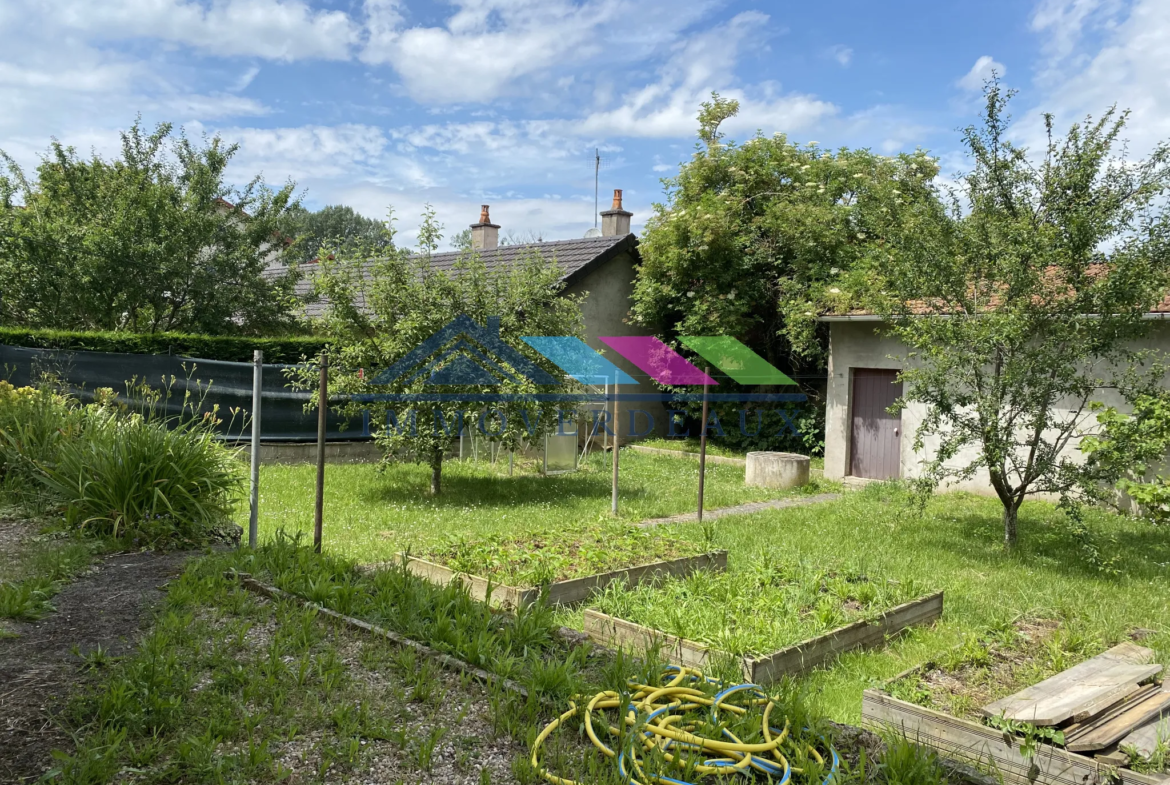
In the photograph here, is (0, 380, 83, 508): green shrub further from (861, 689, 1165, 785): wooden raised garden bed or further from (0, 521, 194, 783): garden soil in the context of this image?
(861, 689, 1165, 785): wooden raised garden bed

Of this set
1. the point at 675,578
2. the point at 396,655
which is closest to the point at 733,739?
the point at 396,655

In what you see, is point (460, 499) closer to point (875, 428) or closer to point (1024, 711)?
point (875, 428)

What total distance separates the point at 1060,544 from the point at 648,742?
7.58 meters

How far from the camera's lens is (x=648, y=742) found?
3027 millimetres

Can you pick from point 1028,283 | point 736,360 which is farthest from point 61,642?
point 736,360

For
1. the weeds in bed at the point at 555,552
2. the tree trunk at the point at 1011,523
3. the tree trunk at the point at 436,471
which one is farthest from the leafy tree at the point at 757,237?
the weeds in bed at the point at 555,552

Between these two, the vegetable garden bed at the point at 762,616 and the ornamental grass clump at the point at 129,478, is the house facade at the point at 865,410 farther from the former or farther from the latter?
the ornamental grass clump at the point at 129,478

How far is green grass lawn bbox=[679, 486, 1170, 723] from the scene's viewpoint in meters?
5.12

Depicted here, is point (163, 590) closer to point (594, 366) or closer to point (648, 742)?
point (648, 742)

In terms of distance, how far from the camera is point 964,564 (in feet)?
25.6

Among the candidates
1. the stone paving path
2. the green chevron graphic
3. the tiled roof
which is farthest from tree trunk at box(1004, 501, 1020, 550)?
the tiled roof

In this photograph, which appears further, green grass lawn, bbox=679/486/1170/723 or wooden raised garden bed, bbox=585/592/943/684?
green grass lawn, bbox=679/486/1170/723

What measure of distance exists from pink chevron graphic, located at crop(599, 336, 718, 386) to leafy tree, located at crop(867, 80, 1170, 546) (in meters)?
9.19

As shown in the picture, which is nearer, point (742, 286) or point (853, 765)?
point (853, 765)
